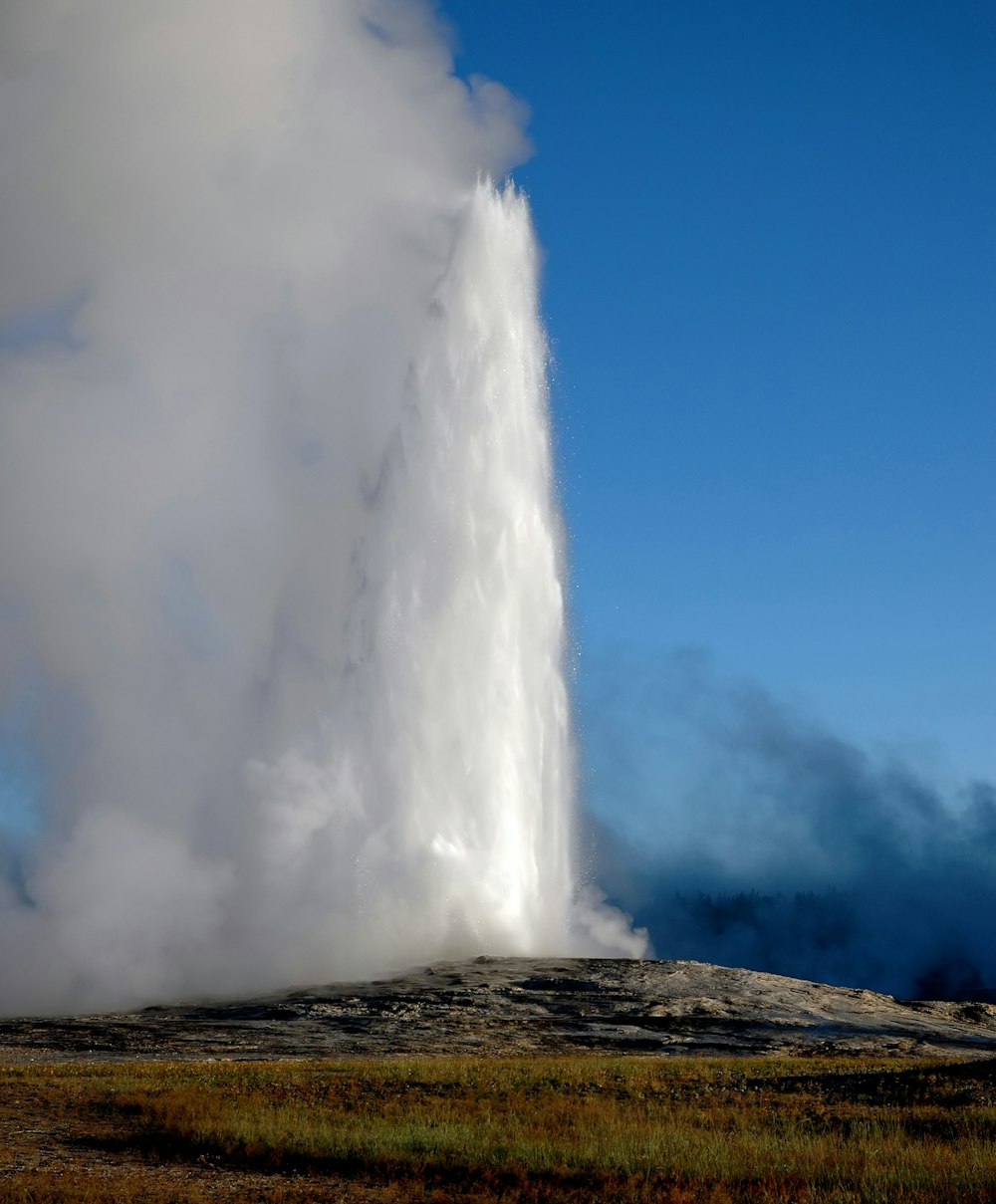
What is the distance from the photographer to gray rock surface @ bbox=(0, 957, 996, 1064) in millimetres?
43531

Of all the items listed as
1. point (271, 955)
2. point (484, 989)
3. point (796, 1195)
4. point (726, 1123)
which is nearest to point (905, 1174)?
point (796, 1195)

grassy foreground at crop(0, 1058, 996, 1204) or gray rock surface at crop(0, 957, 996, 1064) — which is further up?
gray rock surface at crop(0, 957, 996, 1064)

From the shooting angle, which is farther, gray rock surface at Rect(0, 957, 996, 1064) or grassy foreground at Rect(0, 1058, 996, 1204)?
gray rock surface at Rect(0, 957, 996, 1064)

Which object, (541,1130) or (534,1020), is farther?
(534,1020)

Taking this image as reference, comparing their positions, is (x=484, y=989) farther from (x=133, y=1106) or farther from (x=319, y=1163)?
(x=319, y=1163)

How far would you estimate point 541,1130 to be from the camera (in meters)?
22.3

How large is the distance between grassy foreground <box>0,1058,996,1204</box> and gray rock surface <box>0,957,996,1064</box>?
9.75 meters

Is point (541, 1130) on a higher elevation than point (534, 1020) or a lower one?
lower

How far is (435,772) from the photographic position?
6744 centimetres

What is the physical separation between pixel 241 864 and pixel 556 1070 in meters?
38.5

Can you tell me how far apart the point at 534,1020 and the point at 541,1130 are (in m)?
27.7

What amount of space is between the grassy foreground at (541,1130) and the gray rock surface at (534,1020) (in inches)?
384

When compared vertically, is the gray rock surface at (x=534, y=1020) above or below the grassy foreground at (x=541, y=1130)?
above

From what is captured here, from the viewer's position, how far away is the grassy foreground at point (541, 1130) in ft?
59.1
